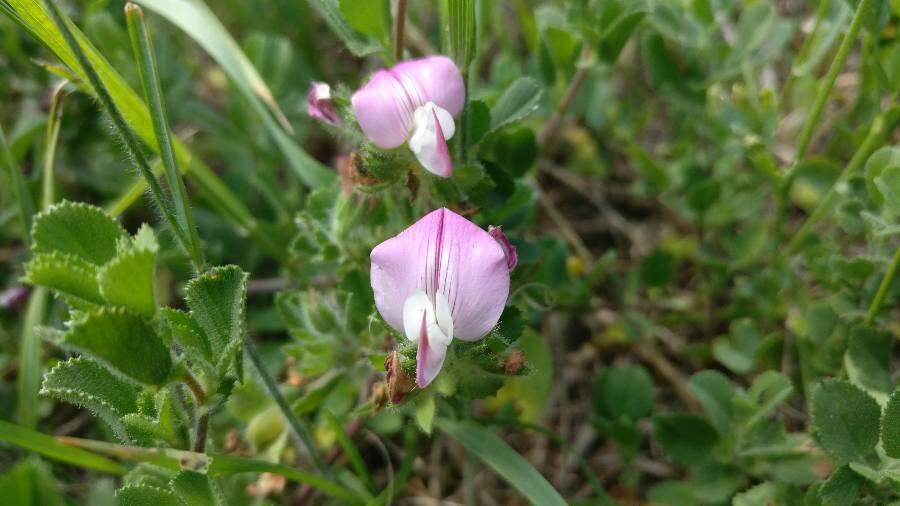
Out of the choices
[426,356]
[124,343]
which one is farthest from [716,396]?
[124,343]

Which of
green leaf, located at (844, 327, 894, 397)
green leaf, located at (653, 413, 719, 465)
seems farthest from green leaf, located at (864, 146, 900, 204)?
green leaf, located at (653, 413, 719, 465)

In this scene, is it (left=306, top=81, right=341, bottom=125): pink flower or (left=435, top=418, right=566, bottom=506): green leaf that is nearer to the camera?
(left=306, top=81, right=341, bottom=125): pink flower

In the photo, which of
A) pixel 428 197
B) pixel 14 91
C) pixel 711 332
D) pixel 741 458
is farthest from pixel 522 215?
pixel 14 91

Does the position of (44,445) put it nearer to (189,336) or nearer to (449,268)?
(189,336)

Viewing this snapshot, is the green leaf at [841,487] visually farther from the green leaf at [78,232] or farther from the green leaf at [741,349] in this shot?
the green leaf at [78,232]

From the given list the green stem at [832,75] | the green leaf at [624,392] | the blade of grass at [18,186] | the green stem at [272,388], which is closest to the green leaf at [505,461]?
the green stem at [272,388]

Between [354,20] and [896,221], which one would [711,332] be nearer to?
[896,221]

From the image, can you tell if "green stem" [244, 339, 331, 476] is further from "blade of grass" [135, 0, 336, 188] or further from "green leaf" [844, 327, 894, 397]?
"green leaf" [844, 327, 894, 397]
